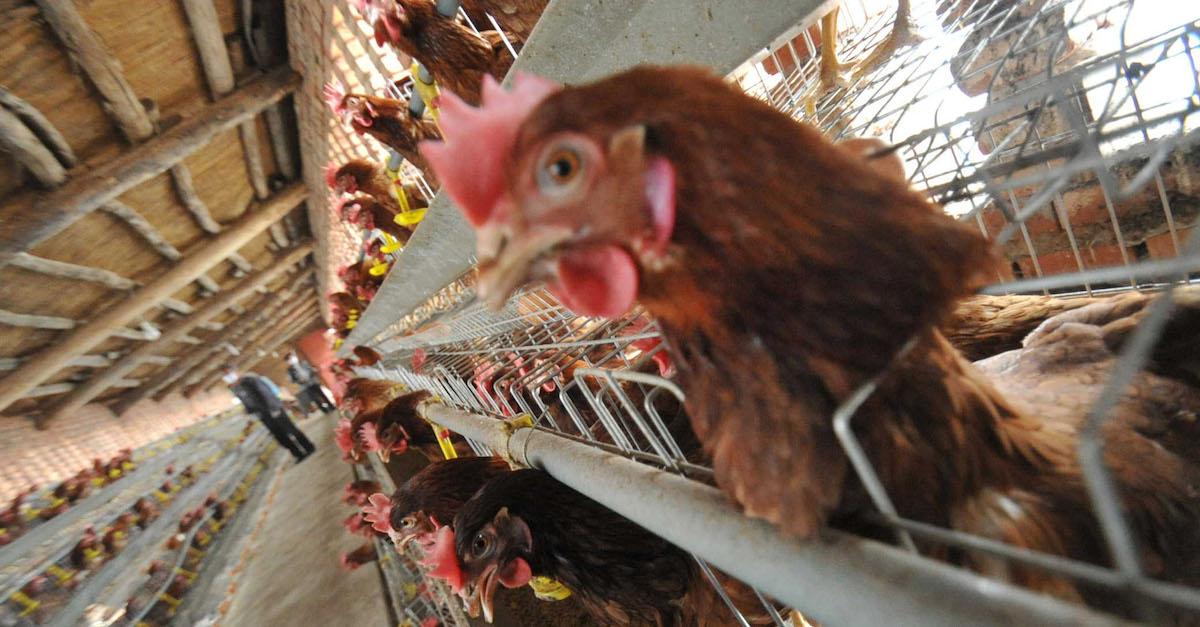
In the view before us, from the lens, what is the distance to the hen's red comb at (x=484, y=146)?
435 mm

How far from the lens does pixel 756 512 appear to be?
1.28ft

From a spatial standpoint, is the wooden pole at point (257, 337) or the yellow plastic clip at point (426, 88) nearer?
the yellow plastic clip at point (426, 88)

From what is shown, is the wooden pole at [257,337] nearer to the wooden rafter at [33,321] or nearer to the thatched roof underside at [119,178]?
the thatched roof underside at [119,178]

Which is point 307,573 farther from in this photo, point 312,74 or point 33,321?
point 312,74

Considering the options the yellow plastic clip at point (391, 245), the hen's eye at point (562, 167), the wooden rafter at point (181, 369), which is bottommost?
the hen's eye at point (562, 167)

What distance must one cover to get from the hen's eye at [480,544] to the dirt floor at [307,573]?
1828 millimetres

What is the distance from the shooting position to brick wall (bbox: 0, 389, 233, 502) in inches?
185

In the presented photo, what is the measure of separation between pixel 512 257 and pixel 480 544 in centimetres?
88

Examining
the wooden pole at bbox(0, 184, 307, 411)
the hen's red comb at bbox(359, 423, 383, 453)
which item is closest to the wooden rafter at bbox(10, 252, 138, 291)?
Answer: the wooden pole at bbox(0, 184, 307, 411)

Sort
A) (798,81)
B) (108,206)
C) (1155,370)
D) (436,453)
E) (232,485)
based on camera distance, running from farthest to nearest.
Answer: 1. (232,485)
2. (108,206)
3. (436,453)
4. (798,81)
5. (1155,370)

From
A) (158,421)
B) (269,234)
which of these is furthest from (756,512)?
(158,421)

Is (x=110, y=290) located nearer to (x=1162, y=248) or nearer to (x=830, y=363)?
(x=830, y=363)

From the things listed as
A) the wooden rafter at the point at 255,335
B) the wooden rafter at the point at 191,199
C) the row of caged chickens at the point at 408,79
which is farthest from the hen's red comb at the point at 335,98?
the wooden rafter at the point at 255,335

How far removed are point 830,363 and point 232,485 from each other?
736cm
